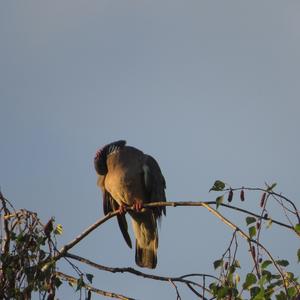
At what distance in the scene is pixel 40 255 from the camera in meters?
4.84

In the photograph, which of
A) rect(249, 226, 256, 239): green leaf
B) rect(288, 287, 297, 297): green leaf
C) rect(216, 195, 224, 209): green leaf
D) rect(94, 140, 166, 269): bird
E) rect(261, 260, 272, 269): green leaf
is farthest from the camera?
rect(94, 140, 166, 269): bird

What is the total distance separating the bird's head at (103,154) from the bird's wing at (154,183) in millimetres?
584

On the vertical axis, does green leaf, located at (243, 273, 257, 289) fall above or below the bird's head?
below

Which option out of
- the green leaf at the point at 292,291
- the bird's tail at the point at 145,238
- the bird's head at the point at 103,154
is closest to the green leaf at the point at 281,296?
the green leaf at the point at 292,291

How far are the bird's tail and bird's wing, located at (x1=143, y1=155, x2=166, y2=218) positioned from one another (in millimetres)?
242

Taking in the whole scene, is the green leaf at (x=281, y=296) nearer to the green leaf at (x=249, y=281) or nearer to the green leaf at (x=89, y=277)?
the green leaf at (x=249, y=281)

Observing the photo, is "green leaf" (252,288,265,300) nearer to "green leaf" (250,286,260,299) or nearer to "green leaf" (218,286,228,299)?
"green leaf" (250,286,260,299)

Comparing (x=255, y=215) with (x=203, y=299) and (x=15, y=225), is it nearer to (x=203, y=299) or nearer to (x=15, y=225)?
(x=203, y=299)

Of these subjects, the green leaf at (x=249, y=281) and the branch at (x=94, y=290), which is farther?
the branch at (x=94, y=290)

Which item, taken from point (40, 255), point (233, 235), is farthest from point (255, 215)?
point (40, 255)

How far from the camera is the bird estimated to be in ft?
29.8

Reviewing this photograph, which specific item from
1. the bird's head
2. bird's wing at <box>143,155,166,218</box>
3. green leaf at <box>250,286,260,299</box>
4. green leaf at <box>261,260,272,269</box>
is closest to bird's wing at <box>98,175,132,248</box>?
the bird's head

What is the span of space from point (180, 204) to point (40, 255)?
113 centimetres

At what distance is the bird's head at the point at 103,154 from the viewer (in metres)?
9.66
